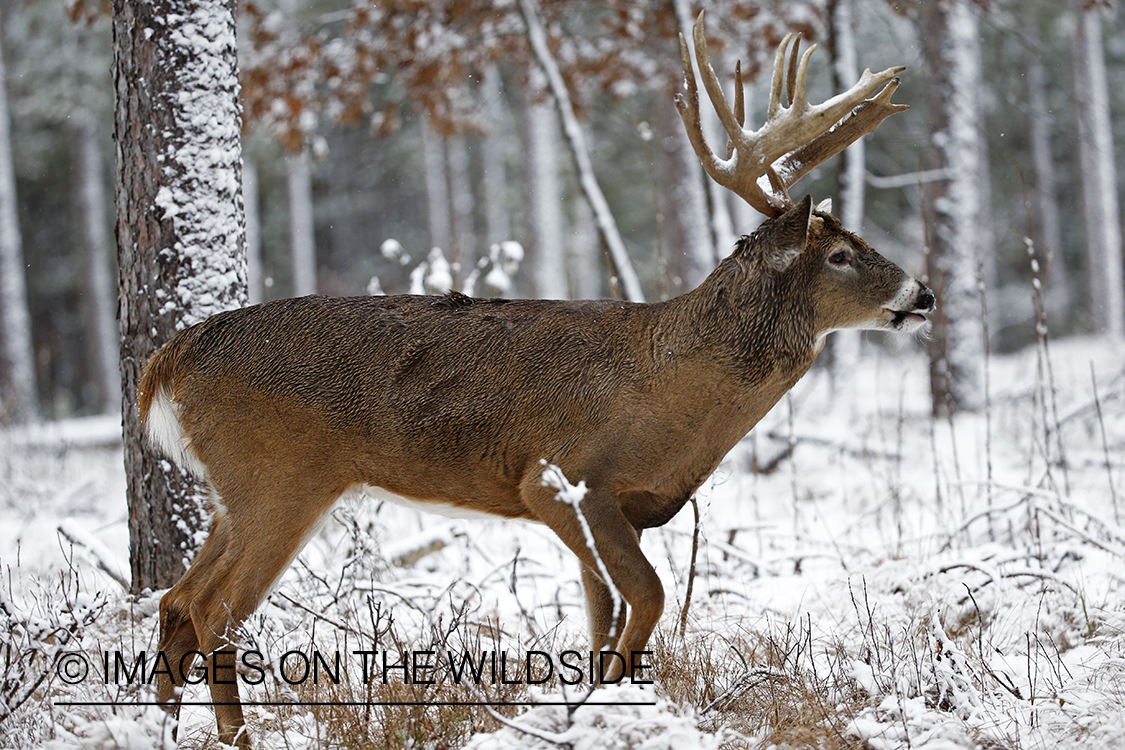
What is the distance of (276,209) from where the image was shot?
2644 cm

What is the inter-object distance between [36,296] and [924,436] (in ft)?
85.0

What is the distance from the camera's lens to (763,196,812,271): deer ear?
3469mm

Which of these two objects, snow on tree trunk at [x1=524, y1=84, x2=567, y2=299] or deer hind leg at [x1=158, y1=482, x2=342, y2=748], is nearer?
deer hind leg at [x1=158, y1=482, x2=342, y2=748]

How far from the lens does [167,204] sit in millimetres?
4223

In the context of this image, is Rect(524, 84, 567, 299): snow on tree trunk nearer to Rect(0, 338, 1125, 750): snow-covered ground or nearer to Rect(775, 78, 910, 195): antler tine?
Rect(0, 338, 1125, 750): snow-covered ground

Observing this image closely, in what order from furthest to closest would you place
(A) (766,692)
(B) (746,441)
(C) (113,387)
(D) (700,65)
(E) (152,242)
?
(C) (113,387) → (B) (746,441) → (E) (152,242) → (D) (700,65) → (A) (766,692)

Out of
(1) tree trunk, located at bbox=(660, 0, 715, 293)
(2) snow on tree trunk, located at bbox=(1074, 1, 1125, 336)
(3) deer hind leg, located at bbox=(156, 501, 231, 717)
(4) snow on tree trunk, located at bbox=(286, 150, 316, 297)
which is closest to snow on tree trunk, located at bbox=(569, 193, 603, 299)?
(4) snow on tree trunk, located at bbox=(286, 150, 316, 297)

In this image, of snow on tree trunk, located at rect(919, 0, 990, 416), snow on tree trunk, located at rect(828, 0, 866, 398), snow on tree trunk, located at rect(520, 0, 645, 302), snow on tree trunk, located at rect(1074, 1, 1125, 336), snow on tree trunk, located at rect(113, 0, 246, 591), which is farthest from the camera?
snow on tree trunk, located at rect(1074, 1, 1125, 336)

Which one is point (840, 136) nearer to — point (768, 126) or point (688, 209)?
point (768, 126)

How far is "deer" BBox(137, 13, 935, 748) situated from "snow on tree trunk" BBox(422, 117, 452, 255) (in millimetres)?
18001

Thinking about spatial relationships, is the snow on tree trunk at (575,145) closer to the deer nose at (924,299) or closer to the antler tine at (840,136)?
the antler tine at (840,136)

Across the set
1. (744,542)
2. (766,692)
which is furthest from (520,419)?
(744,542)

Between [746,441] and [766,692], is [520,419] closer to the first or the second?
[766,692]

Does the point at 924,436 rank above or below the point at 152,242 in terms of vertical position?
below
